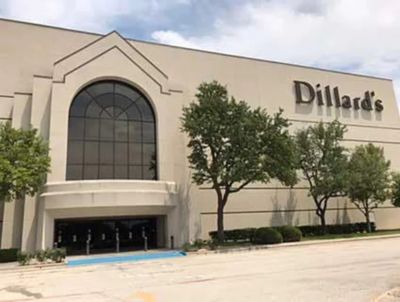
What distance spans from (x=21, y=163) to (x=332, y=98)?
26.6 m

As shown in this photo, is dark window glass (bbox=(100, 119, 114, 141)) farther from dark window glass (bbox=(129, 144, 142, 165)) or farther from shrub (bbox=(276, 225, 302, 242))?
shrub (bbox=(276, 225, 302, 242))

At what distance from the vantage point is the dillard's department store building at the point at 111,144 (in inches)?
862

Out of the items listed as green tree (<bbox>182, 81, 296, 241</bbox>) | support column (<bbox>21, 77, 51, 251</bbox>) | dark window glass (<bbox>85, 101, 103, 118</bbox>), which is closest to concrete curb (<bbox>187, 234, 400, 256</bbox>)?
green tree (<bbox>182, 81, 296, 241</bbox>)

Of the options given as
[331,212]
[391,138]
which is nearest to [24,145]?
[331,212]

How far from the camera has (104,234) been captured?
24.1 metres

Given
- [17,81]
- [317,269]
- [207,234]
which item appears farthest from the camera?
[207,234]

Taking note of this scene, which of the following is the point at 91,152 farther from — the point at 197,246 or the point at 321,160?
the point at 321,160

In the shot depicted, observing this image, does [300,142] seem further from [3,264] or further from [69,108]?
[3,264]

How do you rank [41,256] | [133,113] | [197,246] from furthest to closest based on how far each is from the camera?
[133,113]
[197,246]
[41,256]

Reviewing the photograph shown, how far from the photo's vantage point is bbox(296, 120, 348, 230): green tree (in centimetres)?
2814

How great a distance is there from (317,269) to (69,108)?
17.3 meters

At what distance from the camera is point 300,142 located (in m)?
29.3

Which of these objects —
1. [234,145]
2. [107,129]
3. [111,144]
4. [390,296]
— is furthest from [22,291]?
[234,145]

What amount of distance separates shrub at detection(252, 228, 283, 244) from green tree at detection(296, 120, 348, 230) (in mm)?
5843
